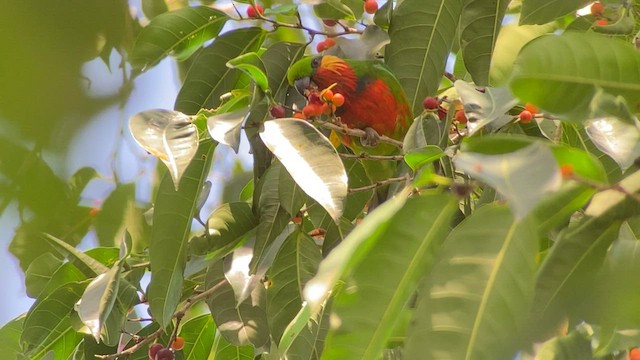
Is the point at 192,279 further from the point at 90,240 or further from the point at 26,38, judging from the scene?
the point at 26,38

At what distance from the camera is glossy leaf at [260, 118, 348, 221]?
860mm

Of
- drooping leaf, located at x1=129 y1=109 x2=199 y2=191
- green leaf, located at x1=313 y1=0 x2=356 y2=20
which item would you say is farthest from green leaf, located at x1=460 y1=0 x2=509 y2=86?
drooping leaf, located at x1=129 y1=109 x2=199 y2=191

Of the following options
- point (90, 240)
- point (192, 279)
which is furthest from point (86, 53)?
point (192, 279)

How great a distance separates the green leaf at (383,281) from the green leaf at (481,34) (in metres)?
0.56

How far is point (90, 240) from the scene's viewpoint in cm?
150

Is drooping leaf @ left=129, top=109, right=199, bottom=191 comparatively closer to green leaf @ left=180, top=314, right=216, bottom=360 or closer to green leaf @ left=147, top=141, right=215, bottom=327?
green leaf @ left=147, top=141, right=215, bottom=327

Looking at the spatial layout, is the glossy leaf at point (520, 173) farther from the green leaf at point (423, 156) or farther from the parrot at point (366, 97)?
the parrot at point (366, 97)

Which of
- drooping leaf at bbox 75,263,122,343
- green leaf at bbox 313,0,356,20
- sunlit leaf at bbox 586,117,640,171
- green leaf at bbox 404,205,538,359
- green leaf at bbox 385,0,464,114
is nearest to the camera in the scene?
green leaf at bbox 404,205,538,359

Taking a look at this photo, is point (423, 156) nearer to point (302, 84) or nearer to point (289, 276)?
point (289, 276)

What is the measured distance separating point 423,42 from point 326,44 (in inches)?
11.6

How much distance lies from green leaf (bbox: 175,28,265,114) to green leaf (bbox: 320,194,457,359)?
0.73m

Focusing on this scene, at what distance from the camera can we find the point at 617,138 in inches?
29.1

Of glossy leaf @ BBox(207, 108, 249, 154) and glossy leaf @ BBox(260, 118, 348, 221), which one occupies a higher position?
glossy leaf @ BBox(207, 108, 249, 154)

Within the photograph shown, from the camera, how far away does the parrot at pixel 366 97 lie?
163 centimetres
